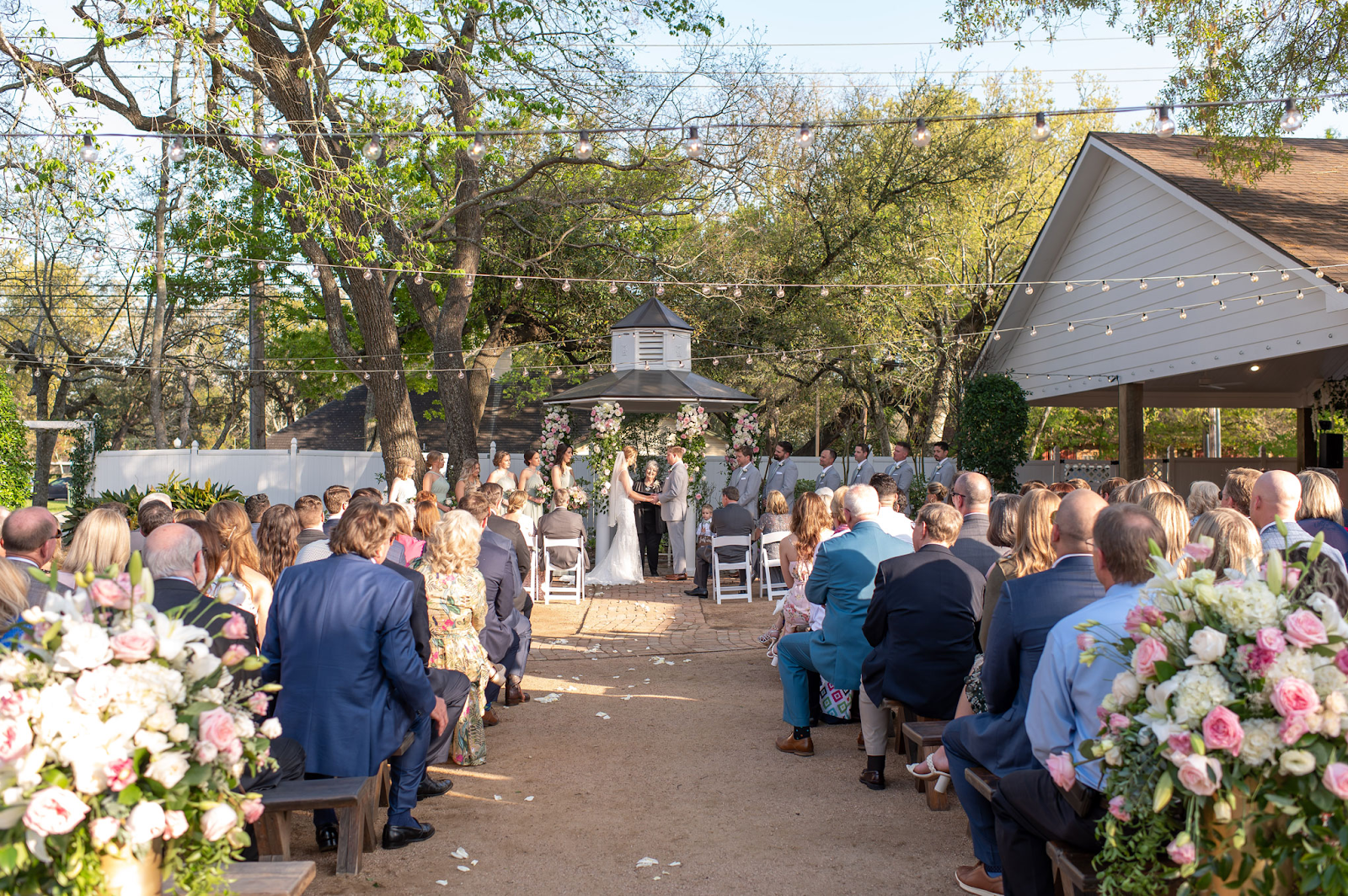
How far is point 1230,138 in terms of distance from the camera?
11.5 m

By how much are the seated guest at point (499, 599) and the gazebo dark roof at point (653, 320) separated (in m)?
8.79

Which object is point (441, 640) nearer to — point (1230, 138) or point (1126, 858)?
point (1126, 858)

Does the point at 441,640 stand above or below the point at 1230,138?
below

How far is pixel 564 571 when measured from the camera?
1168cm

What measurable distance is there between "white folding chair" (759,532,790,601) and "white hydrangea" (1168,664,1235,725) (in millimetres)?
7418

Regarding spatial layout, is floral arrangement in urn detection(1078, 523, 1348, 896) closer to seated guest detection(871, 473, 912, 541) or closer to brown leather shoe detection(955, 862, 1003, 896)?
brown leather shoe detection(955, 862, 1003, 896)

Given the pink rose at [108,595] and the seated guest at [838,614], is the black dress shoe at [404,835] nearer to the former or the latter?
the seated guest at [838,614]

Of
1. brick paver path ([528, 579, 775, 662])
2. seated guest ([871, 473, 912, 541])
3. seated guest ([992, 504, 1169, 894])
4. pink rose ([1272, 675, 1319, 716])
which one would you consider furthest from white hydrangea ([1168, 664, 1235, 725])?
brick paver path ([528, 579, 775, 662])

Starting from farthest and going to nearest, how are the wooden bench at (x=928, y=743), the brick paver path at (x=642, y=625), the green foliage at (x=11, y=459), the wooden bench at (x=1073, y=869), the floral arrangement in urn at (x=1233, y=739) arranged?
1. the green foliage at (x=11, y=459)
2. the brick paver path at (x=642, y=625)
3. the wooden bench at (x=928, y=743)
4. the wooden bench at (x=1073, y=869)
5. the floral arrangement in urn at (x=1233, y=739)

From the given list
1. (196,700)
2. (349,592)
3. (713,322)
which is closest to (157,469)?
(713,322)

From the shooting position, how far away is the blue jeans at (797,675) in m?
5.79

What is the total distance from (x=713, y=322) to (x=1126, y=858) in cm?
1908

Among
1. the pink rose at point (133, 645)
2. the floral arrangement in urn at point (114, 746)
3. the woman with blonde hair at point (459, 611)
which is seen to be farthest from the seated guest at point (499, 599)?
the pink rose at point (133, 645)

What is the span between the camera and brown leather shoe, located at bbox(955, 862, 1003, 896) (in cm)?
387
